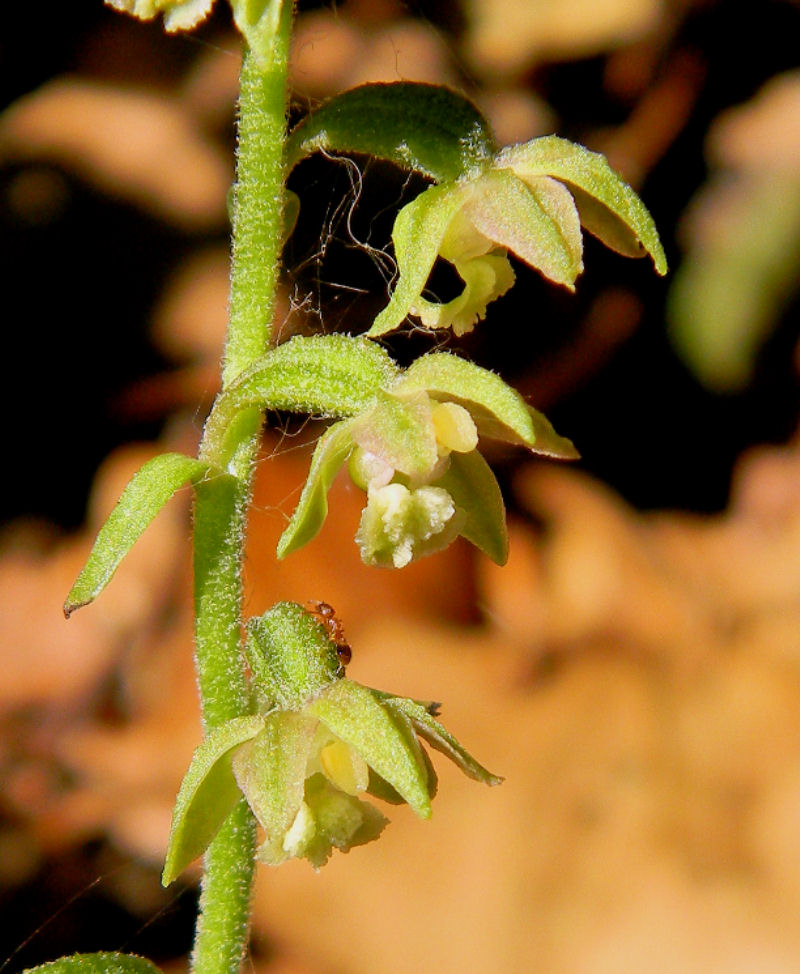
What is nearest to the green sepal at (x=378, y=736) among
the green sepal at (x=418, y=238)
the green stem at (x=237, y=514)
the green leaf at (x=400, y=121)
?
the green stem at (x=237, y=514)

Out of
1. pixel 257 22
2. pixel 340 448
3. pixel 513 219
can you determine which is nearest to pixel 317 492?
pixel 340 448

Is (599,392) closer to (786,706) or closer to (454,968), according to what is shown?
(786,706)

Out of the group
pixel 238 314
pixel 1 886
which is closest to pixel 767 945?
pixel 1 886

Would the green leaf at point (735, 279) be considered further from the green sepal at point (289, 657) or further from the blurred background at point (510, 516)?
the green sepal at point (289, 657)

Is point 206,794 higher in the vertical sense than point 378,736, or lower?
lower

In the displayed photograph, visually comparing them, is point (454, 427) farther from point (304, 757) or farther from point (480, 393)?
point (304, 757)

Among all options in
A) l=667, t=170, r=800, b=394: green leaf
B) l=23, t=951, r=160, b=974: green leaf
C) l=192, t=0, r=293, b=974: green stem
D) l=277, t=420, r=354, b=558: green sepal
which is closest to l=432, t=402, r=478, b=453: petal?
l=277, t=420, r=354, b=558: green sepal
